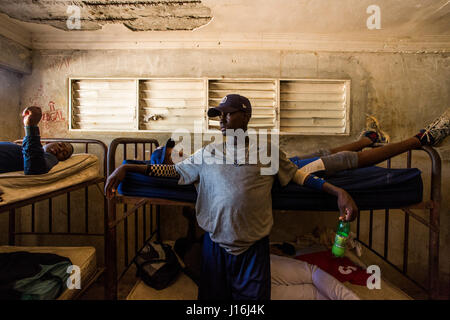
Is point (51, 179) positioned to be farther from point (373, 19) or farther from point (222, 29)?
point (373, 19)

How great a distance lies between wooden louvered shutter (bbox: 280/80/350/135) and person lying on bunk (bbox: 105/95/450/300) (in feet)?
4.35

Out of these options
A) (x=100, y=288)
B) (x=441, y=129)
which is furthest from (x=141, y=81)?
(x=441, y=129)

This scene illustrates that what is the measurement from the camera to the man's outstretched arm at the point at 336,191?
1.18 m

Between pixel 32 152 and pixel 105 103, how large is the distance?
136cm

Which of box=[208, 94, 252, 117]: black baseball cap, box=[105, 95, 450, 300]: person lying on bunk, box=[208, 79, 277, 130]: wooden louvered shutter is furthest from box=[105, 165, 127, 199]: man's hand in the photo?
box=[208, 79, 277, 130]: wooden louvered shutter

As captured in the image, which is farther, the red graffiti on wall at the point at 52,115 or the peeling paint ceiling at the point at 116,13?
the red graffiti on wall at the point at 52,115

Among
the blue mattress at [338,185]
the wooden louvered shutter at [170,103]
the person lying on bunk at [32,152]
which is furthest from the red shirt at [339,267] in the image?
the person lying on bunk at [32,152]

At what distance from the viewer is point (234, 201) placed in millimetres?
1182

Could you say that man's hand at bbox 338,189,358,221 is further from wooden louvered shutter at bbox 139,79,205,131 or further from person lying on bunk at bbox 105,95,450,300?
wooden louvered shutter at bbox 139,79,205,131

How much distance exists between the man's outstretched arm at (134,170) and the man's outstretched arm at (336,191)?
848 millimetres

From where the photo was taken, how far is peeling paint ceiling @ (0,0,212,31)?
6.22 ft

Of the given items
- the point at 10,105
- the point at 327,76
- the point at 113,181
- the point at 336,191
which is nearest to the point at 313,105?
the point at 327,76

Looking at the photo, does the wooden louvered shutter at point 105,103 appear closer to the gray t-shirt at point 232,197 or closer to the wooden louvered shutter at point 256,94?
the wooden louvered shutter at point 256,94

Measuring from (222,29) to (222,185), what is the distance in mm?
2064
